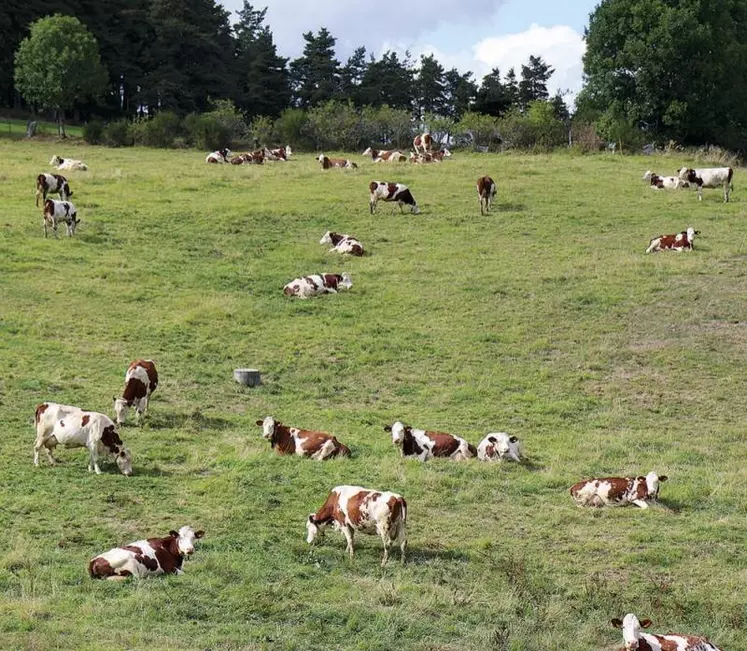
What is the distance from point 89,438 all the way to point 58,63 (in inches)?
2092

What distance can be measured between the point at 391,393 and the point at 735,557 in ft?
29.0

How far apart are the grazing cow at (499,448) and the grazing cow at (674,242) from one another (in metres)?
15.1

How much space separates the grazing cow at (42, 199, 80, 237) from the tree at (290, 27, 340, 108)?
2537 inches

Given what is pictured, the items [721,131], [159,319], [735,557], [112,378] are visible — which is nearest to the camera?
[735,557]

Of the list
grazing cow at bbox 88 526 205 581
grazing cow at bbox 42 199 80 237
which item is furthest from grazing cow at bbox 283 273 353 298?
grazing cow at bbox 88 526 205 581

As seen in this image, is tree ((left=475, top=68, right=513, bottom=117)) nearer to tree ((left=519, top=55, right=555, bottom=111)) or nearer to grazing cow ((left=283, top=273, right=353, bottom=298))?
tree ((left=519, top=55, right=555, bottom=111))

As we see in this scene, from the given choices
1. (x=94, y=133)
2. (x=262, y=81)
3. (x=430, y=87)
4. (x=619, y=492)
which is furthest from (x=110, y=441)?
(x=430, y=87)

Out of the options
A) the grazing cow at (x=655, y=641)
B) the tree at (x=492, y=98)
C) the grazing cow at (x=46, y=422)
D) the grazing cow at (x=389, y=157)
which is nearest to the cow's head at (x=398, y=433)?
the grazing cow at (x=46, y=422)

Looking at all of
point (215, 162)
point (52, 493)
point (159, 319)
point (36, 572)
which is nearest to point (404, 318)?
point (159, 319)

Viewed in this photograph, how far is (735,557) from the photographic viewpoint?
36.1ft

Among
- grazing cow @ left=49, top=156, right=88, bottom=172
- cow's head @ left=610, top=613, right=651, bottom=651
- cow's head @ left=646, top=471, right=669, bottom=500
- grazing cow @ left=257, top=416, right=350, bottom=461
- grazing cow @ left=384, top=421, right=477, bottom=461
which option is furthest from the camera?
grazing cow @ left=49, top=156, right=88, bottom=172

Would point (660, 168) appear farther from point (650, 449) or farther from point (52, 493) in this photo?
point (52, 493)

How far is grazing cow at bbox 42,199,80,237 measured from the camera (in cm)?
2886

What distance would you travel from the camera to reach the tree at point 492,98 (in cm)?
8475
